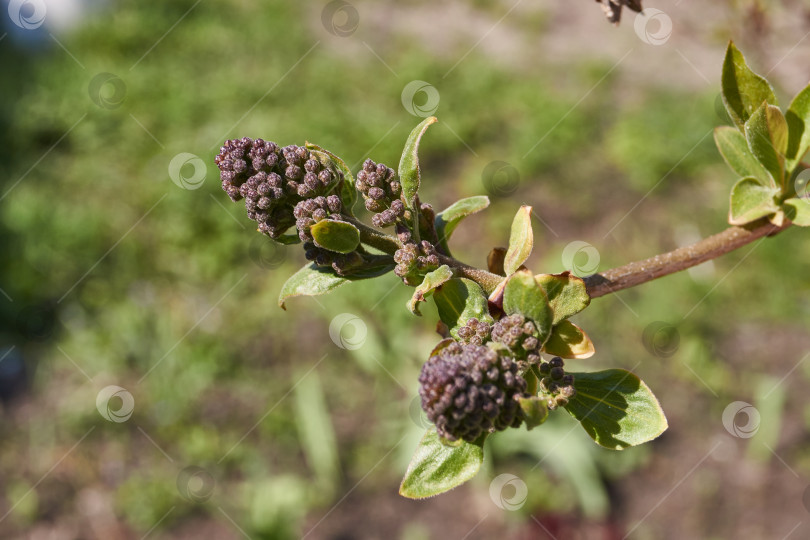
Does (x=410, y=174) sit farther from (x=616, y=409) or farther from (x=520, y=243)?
(x=616, y=409)

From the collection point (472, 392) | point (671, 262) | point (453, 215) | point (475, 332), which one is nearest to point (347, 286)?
point (453, 215)

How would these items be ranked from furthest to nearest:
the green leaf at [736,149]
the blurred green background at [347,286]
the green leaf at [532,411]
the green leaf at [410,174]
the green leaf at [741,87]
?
the blurred green background at [347,286]
the green leaf at [736,149]
the green leaf at [741,87]
the green leaf at [410,174]
the green leaf at [532,411]

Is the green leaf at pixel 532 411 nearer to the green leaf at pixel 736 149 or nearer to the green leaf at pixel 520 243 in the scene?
the green leaf at pixel 520 243

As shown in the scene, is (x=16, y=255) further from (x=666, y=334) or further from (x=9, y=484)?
(x=666, y=334)

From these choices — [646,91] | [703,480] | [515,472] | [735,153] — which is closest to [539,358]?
[735,153]

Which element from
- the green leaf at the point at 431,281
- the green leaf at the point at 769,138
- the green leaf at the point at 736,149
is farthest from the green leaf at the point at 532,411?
the green leaf at the point at 736,149

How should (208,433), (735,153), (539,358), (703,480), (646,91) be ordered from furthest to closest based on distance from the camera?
1. (646,91)
2. (208,433)
3. (703,480)
4. (735,153)
5. (539,358)

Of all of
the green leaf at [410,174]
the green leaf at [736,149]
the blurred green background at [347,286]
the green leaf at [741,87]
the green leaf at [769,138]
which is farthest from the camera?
the blurred green background at [347,286]

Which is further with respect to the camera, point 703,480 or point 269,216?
point 703,480
